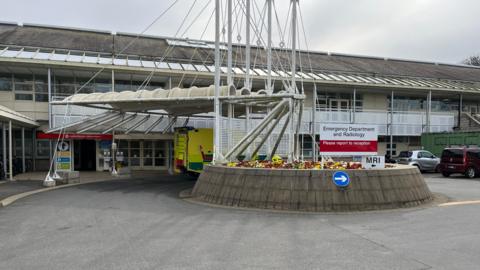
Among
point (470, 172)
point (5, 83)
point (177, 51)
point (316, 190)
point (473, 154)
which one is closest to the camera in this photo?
point (316, 190)

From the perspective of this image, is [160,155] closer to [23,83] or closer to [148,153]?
[148,153]

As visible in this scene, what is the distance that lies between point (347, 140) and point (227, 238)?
18.0ft

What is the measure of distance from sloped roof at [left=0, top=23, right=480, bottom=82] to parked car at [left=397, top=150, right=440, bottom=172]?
1010 cm

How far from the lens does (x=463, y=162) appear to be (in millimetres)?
22141

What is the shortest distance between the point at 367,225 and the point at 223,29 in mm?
10336

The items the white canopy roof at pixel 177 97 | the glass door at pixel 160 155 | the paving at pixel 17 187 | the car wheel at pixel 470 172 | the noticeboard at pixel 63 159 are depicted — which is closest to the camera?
the paving at pixel 17 187

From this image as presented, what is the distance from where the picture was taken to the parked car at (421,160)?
25.6 metres

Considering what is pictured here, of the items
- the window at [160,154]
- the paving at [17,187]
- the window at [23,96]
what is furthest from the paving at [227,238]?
the window at [160,154]

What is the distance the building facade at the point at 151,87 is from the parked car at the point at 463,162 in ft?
23.4

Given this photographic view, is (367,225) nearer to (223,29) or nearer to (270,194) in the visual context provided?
(270,194)

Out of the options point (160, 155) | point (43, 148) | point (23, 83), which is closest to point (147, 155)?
point (160, 155)

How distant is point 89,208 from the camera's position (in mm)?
11016

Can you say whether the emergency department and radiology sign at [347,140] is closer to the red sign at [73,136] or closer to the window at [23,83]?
the red sign at [73,136]

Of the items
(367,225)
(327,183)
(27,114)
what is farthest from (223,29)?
(27,114)
